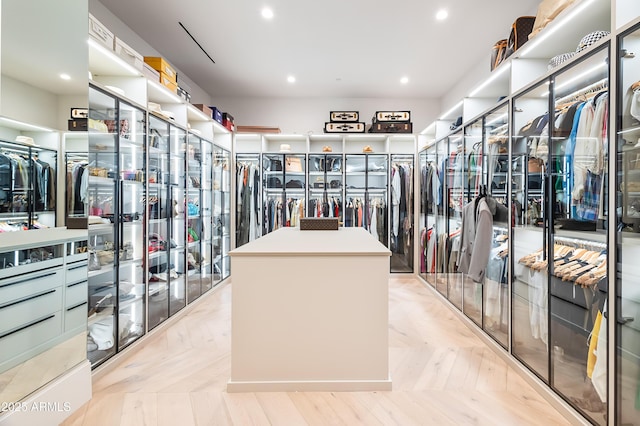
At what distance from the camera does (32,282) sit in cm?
168

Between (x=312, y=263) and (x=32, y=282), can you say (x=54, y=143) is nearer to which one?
(x=32, y=282)

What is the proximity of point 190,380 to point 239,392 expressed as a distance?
0.45m

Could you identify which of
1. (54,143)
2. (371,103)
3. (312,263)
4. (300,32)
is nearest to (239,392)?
(312,263)

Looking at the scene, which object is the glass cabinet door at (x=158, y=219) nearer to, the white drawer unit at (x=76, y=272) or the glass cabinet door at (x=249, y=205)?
the white drawer unit at (x=76, y=272)

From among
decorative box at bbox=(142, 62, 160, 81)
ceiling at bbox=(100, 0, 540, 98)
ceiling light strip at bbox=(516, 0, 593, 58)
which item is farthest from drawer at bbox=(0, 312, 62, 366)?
ceiling light strip at bbox=(516, 0, 593, 58)

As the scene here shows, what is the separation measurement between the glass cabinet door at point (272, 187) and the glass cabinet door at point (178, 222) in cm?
180

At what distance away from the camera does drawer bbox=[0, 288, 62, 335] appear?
61.5 inches

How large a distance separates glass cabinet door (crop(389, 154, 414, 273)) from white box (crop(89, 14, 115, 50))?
4.19 meters

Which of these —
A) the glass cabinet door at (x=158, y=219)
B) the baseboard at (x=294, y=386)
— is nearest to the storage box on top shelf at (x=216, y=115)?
the glass cabinet door at (x=158, y=219)

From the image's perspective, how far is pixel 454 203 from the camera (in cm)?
387

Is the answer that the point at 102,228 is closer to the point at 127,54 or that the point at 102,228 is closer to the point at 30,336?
the point at 30,336

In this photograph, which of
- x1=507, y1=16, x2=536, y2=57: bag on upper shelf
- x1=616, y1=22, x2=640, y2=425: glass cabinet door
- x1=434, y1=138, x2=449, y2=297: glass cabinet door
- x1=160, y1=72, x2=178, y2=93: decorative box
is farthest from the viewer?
x1=434, y1=138, x2=449, y2=297: glass cabinet door

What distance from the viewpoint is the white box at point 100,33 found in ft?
7.35

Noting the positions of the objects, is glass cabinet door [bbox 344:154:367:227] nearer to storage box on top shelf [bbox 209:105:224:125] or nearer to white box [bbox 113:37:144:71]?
storage box on top shelf [bbox 209:105:224:125]
